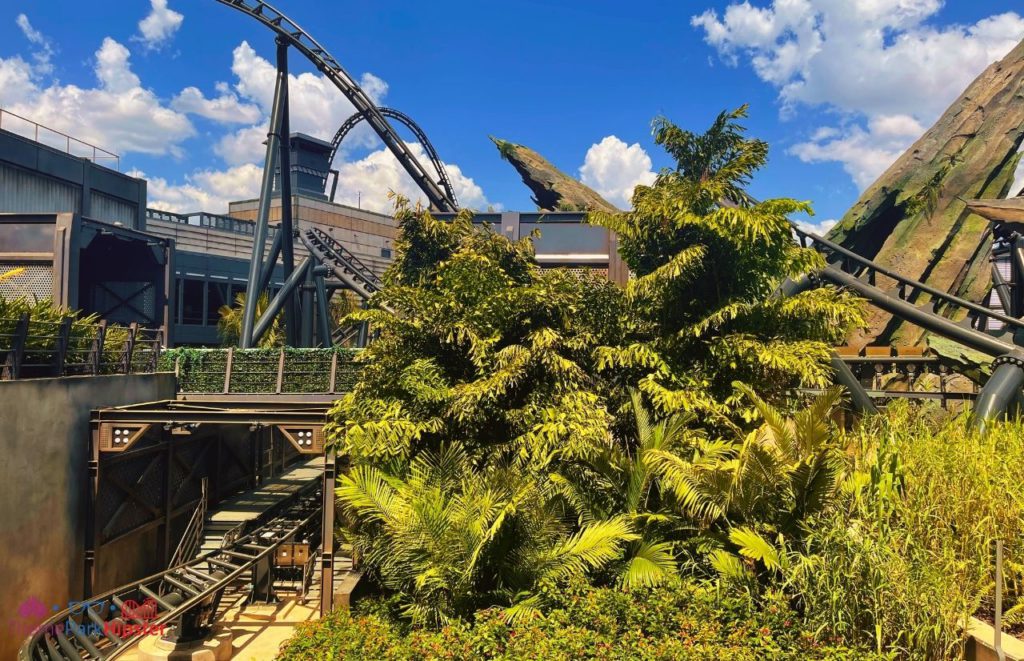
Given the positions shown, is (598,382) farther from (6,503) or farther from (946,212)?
(946,212)

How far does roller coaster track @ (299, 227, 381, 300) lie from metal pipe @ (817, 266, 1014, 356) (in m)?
15.0

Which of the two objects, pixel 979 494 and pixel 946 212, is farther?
pixel 946 212

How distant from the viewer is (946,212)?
85.1 feet

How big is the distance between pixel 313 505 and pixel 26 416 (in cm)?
657

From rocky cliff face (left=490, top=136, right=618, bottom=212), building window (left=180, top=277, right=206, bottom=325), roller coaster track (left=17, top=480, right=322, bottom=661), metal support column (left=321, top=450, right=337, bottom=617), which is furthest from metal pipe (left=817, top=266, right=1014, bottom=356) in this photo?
building window (left=180, top=277, right=206, bottom=325)

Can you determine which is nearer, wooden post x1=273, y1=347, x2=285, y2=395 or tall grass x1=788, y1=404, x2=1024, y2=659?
tall grass x1=788, y1=404, x2=1024, y2=659

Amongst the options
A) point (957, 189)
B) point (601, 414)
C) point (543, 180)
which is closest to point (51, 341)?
point (601, 414)

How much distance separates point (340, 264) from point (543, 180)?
74.3 feet

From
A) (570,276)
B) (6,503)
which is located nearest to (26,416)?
(6,503)

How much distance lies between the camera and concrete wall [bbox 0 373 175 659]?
31.1 ft

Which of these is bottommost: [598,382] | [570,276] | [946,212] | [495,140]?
[598,382]

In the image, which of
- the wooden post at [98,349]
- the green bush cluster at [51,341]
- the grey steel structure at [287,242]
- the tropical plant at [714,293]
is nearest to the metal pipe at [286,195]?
the grey steel structure at [287,242]

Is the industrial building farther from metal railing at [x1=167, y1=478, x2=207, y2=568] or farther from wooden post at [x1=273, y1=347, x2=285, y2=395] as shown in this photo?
metal railing at [x1=167, y1=478, x2=207, y2=568]

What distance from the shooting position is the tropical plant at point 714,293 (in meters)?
9.16
